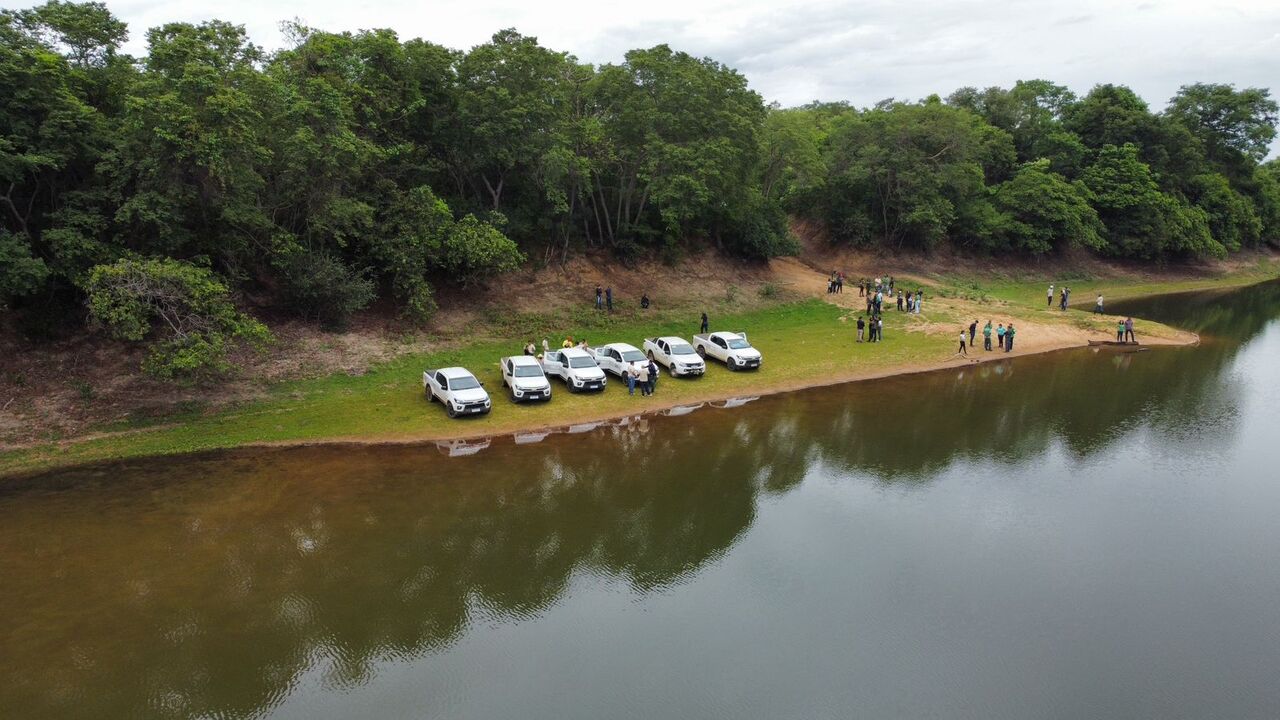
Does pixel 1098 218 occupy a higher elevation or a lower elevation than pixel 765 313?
higher

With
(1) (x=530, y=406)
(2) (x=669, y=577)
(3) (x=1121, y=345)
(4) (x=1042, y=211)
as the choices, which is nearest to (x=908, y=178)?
(4) (x=1042, y=211)

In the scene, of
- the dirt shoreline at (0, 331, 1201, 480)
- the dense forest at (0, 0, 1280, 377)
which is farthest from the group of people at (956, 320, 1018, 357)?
the dense forest at (0, 0, 1280, 377)

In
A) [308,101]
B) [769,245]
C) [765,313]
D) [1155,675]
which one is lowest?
[1155,675]

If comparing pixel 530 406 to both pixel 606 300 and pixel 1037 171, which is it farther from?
pixel 1037 171

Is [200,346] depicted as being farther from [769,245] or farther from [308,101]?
[769,245]

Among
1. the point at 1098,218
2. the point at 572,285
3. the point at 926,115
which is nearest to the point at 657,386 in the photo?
the point at 572,285
